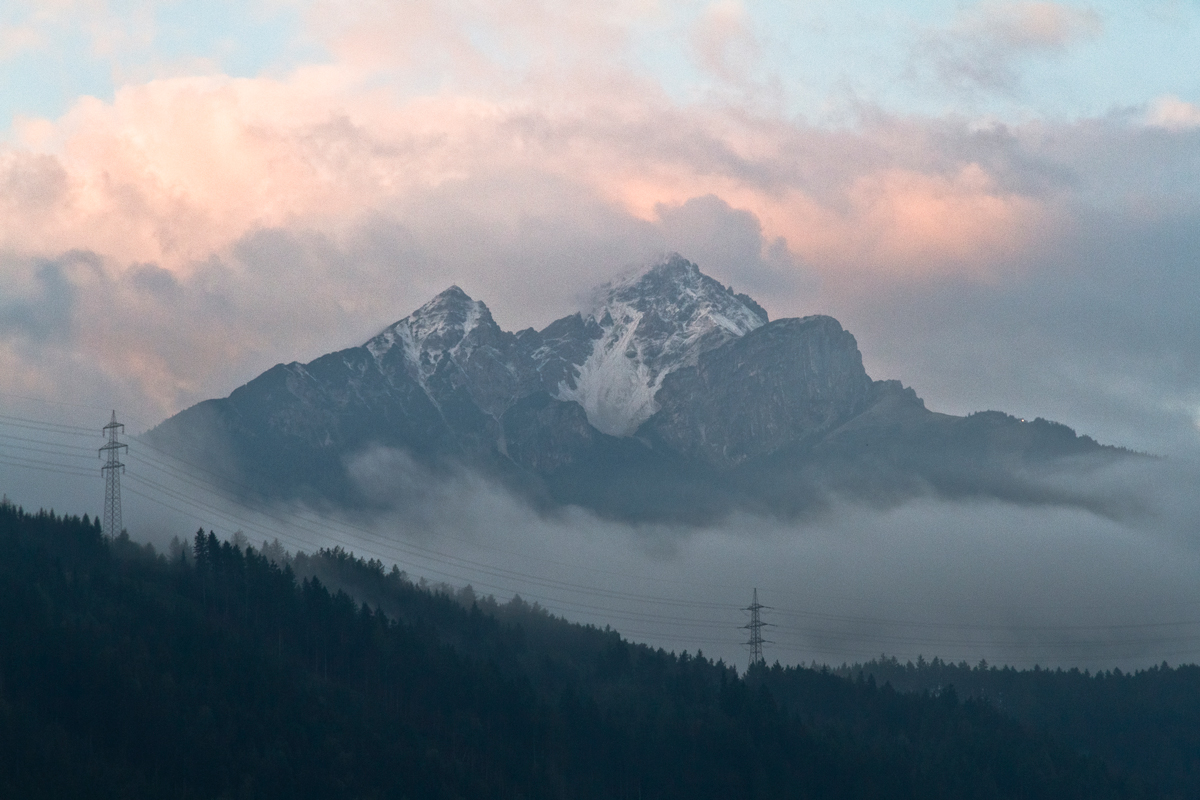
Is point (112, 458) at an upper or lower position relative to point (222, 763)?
upper

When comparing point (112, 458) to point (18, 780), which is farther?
point (112, 458)

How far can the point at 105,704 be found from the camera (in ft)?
631

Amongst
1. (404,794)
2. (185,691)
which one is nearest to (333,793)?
(404,794)

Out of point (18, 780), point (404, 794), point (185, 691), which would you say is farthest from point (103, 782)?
point (404, 794)

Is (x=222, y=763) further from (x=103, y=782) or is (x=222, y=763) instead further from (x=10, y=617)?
(x=10, y=617)

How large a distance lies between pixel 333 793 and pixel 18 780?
119 ft

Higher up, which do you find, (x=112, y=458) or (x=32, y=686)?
(x=112, y=458)

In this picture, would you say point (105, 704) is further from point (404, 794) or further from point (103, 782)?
point (404, 794)

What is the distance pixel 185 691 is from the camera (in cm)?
19912

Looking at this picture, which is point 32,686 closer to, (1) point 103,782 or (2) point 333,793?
(1) point 103,782

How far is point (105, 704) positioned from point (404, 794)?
1405 inches

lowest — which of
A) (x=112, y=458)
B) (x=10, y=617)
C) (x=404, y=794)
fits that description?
(x=404, y=794)

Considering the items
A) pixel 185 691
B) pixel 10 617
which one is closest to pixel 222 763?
pixel 185 691

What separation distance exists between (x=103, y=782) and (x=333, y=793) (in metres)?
27.1
